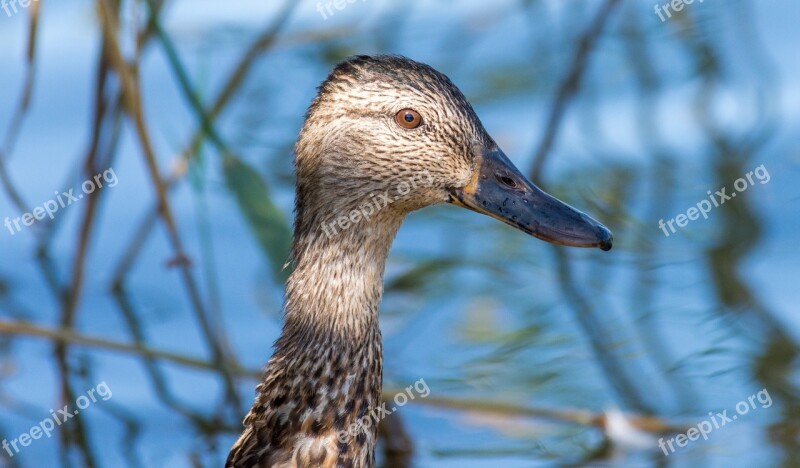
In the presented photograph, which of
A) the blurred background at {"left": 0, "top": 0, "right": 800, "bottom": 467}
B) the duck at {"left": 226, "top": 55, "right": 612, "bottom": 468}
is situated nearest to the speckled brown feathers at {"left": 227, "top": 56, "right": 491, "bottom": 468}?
the duck at {"left": 226, "top": 55, "right": 612, "bottom": 468}

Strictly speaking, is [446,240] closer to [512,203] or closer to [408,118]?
[512,203]

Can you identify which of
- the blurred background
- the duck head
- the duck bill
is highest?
the blurred background

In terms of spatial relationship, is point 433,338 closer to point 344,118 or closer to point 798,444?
point 798,444

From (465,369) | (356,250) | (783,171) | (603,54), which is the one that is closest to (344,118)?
(356,250)

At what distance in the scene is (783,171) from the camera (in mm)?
7723

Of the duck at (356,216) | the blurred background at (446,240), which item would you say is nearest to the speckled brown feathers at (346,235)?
the duck at (356,216)

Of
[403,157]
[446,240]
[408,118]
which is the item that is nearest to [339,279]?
[403,157]

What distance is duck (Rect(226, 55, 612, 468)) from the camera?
13.6 feet

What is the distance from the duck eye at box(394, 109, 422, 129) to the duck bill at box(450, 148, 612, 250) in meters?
0.22

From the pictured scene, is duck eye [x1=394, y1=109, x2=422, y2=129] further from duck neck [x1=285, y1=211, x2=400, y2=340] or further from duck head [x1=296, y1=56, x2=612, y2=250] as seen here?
duck neck [x1=285, y1=211, x2=400, y2=340]

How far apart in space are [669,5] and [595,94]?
0.75 metres

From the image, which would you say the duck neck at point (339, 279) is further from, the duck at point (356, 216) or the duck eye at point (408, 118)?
the duck eye at point (408, 118)

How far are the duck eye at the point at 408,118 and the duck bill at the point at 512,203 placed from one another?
0.73 ft

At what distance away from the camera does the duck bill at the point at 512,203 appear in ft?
13.9
